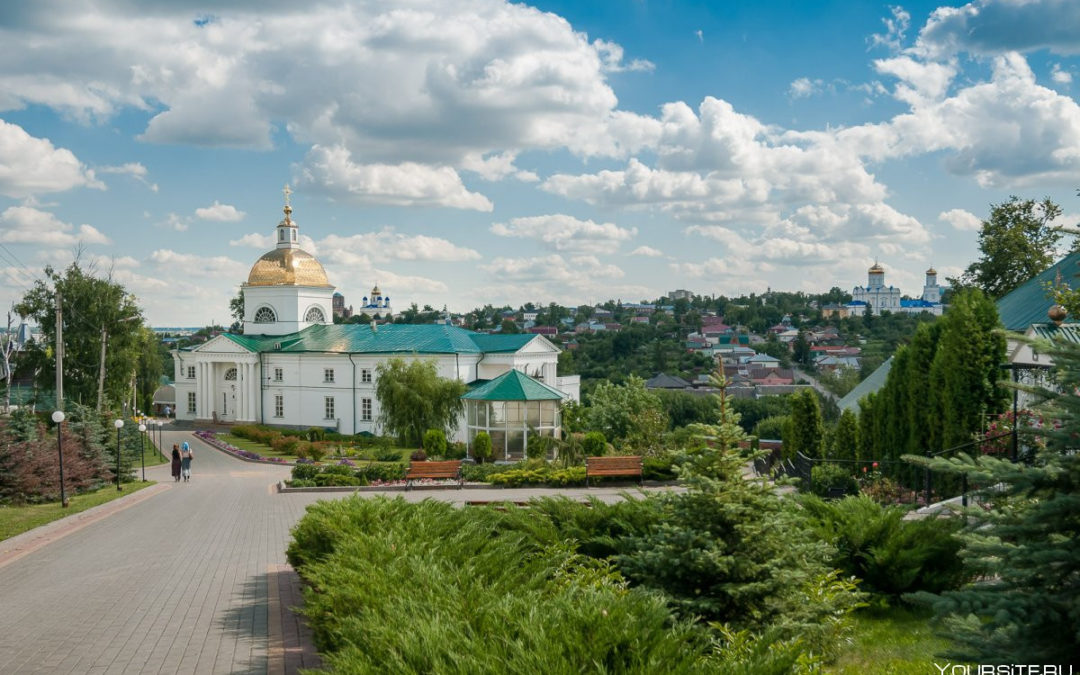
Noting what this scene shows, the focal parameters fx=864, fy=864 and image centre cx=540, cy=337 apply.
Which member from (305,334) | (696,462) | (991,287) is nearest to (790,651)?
(696,462)

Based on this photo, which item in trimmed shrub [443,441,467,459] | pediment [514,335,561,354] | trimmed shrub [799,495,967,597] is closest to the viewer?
trimmed shrub [799,495,967,597]

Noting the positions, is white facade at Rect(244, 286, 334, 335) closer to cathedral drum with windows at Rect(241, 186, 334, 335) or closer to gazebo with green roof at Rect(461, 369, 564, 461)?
cathedral drum with windows at Rect(241, 186, 334, 335)

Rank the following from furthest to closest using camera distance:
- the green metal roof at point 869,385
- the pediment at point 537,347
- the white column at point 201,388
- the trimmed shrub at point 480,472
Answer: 1. the white column at point 201,388
2. the pediment at point 537,347
3. the green metal roof at point 869,385
4. the trimmed shrub at point 480,472

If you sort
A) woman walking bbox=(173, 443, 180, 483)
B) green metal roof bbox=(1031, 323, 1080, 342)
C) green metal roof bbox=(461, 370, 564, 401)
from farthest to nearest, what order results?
green metal roof bbox=(461, 370, 564, 401), woman walking bbox=(173, 443, 180, 483), green metal roof bbox=(1031, 323, 1080, 342)

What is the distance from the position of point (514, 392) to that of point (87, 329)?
2375 centimetres

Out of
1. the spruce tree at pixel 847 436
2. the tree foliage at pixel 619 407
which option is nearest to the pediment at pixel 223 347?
the tree foliage at pixel 619 407

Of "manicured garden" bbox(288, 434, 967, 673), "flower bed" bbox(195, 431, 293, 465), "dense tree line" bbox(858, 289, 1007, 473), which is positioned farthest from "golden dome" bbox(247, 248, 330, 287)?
"manicured garden" bbox(288, 434, 967, 673)

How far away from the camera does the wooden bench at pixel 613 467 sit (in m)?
23.3

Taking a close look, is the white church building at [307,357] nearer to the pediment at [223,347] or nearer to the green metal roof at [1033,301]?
the pediment at [223,347]

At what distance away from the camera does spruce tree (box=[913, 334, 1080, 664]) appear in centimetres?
407

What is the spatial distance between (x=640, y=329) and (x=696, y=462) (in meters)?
119

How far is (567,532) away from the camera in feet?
31.3

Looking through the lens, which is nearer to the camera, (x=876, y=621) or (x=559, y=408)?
(x=876, y=621)

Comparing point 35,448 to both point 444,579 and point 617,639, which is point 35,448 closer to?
point 444,579
